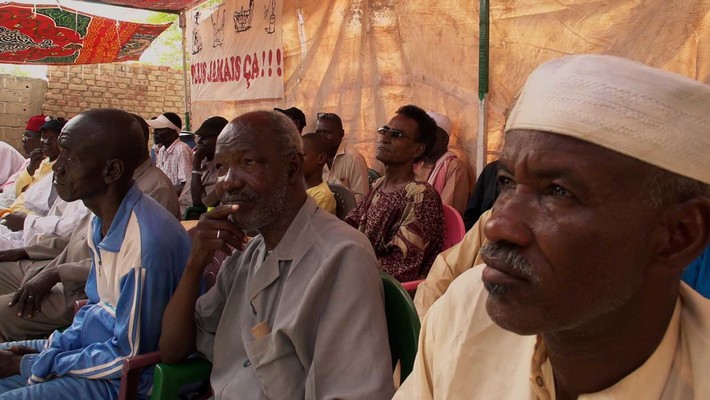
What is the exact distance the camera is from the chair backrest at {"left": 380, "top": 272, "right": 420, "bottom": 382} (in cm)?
171

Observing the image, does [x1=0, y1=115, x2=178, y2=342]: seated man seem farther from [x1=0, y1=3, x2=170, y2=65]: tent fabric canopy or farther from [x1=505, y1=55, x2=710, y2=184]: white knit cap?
[x1=0, y1=3, x2=170, y2=65]: tent fabric canopy

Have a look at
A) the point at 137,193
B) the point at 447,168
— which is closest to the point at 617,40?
the point at 447,168

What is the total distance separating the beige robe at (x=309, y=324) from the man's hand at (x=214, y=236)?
13cm

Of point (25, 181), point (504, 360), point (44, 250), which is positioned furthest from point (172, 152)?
point (504, 360)

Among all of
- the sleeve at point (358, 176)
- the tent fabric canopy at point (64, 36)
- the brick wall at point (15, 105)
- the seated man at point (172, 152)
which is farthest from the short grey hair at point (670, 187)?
the brick wall at point (15, 105)

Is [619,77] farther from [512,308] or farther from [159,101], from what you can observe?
[159,101]

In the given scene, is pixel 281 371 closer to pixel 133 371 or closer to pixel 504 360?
pixel 133 371

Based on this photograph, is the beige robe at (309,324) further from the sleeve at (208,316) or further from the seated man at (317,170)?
the seated man at (317,170)

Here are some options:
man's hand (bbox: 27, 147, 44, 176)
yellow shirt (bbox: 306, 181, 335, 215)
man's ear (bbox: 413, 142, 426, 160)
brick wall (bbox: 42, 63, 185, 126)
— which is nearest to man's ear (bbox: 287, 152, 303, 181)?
man's ear (bbox: 413, 142, 426, 160)

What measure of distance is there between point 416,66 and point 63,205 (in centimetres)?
312

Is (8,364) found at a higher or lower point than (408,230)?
lower

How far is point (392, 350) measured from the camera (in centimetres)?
180

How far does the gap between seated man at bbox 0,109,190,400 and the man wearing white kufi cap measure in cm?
151

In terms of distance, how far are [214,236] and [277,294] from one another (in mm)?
316
